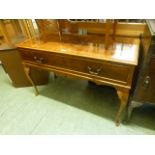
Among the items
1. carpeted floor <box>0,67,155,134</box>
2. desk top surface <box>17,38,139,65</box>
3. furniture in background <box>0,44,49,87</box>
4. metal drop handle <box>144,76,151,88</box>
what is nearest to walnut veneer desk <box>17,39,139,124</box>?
desk top surface <box>17,38,139,65</box>

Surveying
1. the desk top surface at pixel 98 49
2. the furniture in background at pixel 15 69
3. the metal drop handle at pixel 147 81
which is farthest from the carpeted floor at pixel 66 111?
the desk top surface at pixel 98 49

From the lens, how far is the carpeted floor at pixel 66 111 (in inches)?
51.0

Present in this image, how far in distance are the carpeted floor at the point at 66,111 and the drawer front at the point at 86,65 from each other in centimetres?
55

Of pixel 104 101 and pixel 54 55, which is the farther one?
pixel 104 101

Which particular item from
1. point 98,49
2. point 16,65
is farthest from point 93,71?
point 16,65

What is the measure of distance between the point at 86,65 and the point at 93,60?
0.28ft

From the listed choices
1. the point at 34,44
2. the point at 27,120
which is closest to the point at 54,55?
the point at 34,44

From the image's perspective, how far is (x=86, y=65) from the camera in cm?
105

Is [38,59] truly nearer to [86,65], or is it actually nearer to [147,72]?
[86,65]

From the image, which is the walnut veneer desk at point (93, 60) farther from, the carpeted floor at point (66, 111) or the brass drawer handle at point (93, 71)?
the carpeted floor at point (66, 111)

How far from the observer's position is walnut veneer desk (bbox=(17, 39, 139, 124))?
0.94 m

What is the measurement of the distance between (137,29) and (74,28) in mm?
612
